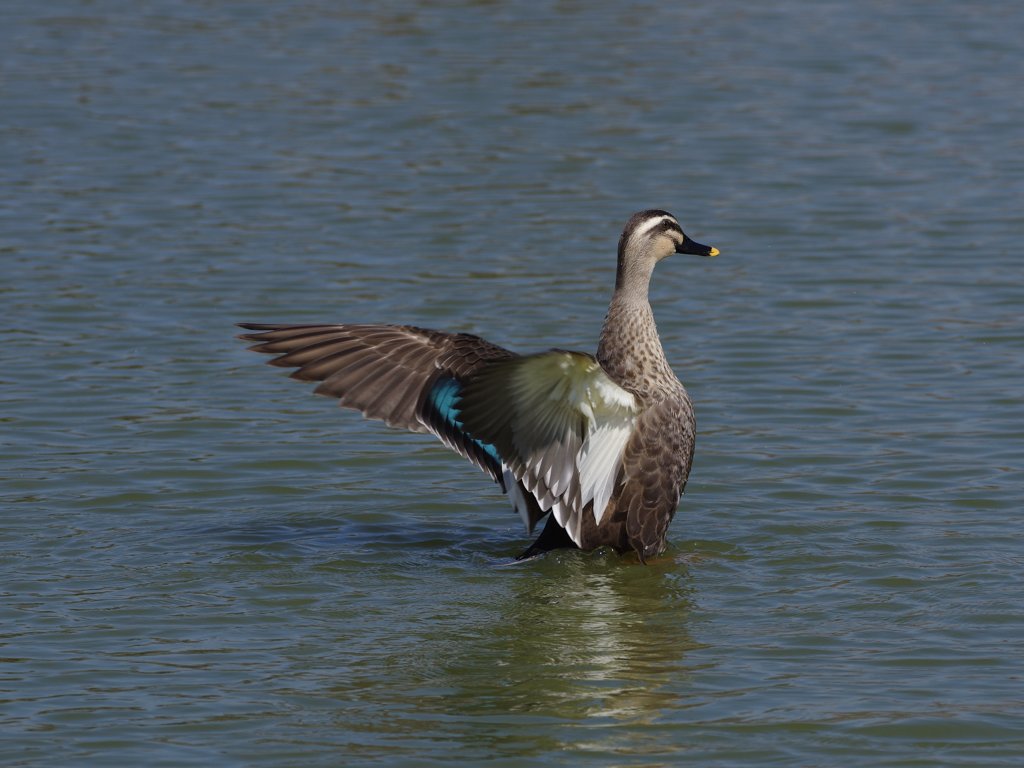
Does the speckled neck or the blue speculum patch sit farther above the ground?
the speckled neck

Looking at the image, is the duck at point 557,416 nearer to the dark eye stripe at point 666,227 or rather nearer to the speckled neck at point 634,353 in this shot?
the speckled neck at point 634,353

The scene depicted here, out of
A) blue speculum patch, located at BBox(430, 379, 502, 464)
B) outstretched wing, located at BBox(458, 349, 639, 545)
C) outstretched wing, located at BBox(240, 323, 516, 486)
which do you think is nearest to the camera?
outstretched wing, located at BBox(458, 349, 639, 545)

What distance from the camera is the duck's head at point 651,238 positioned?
31.0 ft

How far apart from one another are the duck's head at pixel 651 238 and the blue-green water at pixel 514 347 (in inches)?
54.7

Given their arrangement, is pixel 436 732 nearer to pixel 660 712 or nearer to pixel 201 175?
pixel 660 712

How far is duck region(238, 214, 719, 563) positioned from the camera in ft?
28.1

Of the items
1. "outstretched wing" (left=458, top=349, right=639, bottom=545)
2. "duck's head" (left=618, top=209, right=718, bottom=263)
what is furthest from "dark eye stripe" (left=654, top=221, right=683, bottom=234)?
"outstretched wing" (left=458, top=349, right=639, bottom=545)

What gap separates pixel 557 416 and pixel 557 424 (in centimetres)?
7

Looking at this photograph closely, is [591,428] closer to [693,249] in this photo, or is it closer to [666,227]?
[666,227]

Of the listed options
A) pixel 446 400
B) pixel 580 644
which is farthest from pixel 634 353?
pixel 580 644

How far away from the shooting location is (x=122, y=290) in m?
13.9

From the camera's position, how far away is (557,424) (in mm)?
8484

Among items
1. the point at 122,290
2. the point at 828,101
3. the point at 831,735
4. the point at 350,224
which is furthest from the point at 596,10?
the point at 831,735

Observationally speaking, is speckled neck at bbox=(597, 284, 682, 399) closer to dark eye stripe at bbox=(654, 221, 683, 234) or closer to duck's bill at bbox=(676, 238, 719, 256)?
dark eye stripe at bbox=(654, 221, 683, 234)
